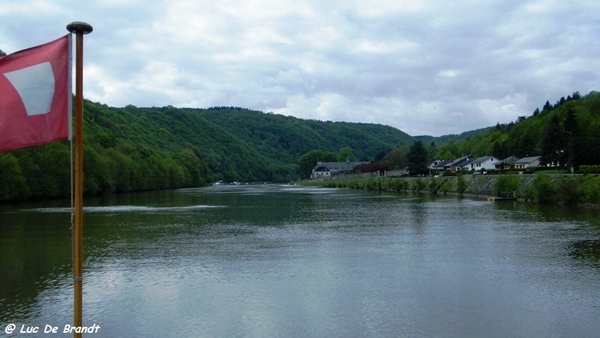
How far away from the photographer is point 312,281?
17.4 metres

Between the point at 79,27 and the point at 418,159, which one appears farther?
the point at 418,159

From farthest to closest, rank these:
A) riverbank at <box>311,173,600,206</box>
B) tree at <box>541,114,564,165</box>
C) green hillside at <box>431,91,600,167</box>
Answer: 1. tree at <box>541,114,564,165</box>
2. green hillside at <box>431,91,600,167</box>
3. riverbank at <box>311,173,600,206</box>

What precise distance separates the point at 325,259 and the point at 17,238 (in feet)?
58.3

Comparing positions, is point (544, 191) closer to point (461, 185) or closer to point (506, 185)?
point (506, 185)

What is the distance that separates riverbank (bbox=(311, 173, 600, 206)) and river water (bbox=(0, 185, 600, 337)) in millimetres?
18793

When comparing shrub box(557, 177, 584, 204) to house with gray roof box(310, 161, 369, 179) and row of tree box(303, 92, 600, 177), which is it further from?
house with gray roof box(310, 161, 369, 179)

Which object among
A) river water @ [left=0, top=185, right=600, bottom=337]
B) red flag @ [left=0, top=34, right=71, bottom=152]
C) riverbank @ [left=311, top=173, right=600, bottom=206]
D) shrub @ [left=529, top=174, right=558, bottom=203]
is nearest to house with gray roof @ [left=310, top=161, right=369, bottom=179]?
riverbank @ [left=311, top=173, right=600, bottom=206]

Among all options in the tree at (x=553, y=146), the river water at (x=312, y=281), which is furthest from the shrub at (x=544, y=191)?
the tree at (x=553, y=146)

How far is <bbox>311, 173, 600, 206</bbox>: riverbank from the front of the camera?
48531 mm

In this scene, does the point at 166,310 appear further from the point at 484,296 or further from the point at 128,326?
the point at 484,296

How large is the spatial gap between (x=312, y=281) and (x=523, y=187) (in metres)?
50.0

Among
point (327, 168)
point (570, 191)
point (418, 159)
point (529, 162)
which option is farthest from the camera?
point (327, 168)

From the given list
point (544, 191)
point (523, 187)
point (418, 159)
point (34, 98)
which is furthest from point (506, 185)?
point (34, 98)

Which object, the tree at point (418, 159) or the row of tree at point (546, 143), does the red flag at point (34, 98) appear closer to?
the row of tree at point (546, 143)
